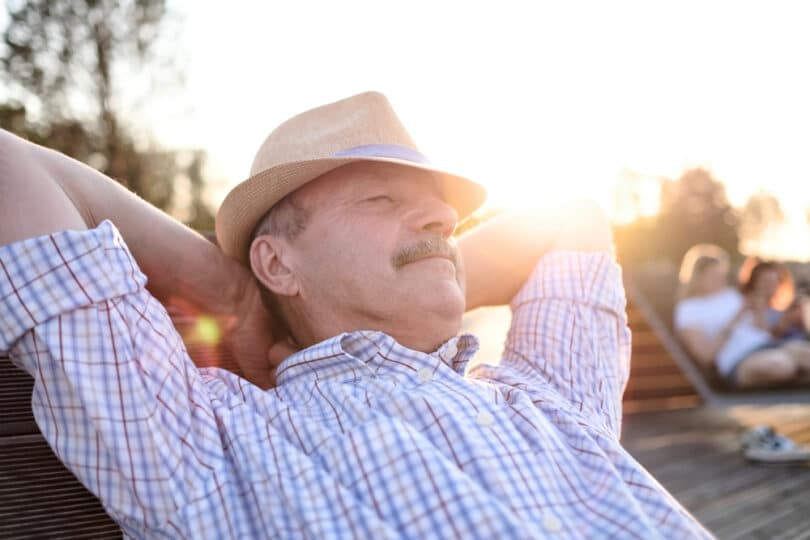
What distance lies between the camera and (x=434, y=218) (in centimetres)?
186

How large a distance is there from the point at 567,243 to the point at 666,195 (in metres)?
39.7

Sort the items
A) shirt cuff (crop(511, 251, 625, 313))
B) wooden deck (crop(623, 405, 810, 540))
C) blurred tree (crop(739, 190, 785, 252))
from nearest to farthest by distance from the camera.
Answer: shirt cuff (crop(511, 251, 625, 313)), wooden deck (crop(623, 405, 810, 540)), blurred tree (crop(739, 190, 785, 252))

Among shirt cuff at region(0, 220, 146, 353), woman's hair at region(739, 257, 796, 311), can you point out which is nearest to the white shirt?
woman's hair at region(739, 257, 796, 311)

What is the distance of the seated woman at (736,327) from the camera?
568cm

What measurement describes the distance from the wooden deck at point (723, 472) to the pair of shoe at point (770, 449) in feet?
0.16

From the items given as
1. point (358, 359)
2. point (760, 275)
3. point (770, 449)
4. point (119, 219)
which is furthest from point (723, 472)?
point (119, 219)

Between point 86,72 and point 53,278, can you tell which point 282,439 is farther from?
point 86,72

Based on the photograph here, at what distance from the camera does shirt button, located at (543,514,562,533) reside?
139 centimetres

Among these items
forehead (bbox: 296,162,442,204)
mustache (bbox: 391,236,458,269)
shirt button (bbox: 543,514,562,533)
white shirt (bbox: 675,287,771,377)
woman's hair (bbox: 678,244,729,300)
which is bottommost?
white shirt (bbox: 675,287,771,377)

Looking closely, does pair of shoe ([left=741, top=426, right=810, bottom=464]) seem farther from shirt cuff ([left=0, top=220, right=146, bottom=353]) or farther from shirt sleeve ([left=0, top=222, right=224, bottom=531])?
shirt cuff ([left=0, top=220, right=146, bottom=353])

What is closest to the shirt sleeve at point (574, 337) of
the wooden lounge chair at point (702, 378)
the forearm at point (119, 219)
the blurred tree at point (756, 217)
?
the forearm at point (119, 219)

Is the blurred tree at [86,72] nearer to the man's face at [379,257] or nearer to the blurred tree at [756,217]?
the man's face at [379,257]

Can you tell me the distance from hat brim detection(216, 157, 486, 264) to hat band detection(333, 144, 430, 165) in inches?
0.8

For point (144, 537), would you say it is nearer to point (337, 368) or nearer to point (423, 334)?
point (337, 368)
